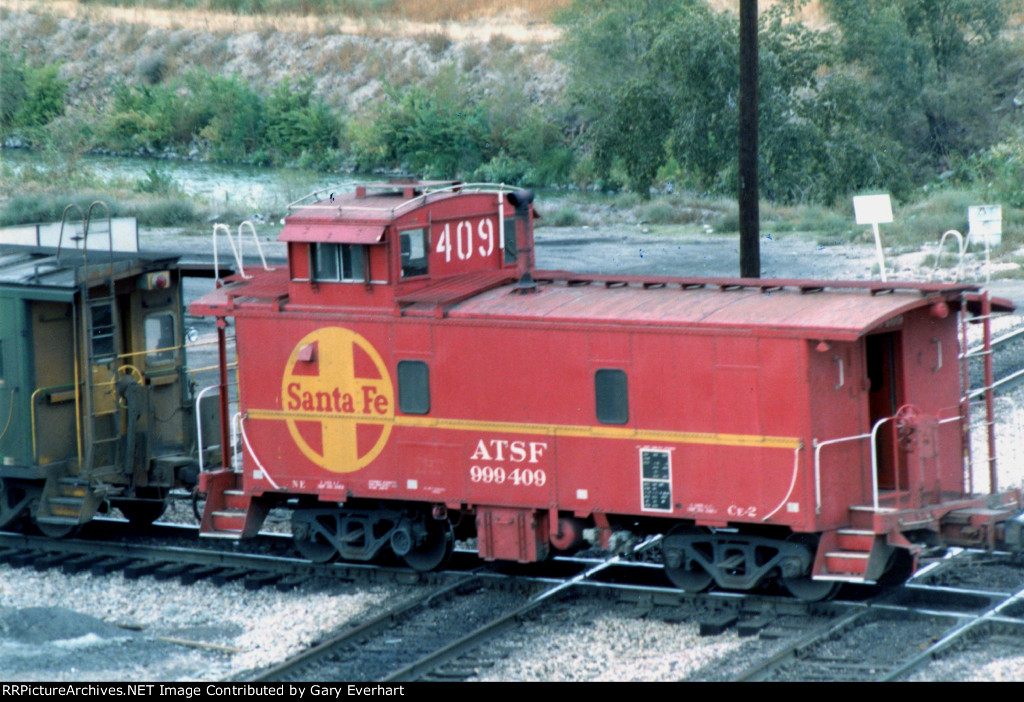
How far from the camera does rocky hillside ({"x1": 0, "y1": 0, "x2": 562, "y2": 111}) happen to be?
69438mm

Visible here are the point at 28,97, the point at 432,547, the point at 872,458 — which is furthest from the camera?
the point at 28,97

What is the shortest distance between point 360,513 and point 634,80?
3134cm

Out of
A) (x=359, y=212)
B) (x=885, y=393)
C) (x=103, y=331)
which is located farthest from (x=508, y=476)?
(x=103, y=331)

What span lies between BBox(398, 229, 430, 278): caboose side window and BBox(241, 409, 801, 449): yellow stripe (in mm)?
1502

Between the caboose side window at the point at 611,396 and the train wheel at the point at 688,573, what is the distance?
47.7 inches

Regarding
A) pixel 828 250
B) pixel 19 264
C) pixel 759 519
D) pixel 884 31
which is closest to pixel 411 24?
pixel 884 31

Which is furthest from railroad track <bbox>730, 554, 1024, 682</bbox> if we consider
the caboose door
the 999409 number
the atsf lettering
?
the atsf lettering

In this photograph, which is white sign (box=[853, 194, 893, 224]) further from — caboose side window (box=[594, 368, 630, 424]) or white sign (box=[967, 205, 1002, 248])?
white sign (box=[967, 205, 1002, 248])

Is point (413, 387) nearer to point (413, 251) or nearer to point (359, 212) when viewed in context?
point (413, 251)

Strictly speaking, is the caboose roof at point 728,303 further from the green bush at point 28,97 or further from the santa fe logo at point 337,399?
the green bush at point 28,97

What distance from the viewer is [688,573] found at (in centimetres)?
1262

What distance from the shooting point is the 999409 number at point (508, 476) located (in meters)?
12.7

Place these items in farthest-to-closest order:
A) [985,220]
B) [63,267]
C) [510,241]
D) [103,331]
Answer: [985,220] < [103,331] < [63,267] < [510,241]

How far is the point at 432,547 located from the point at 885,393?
485 cm
